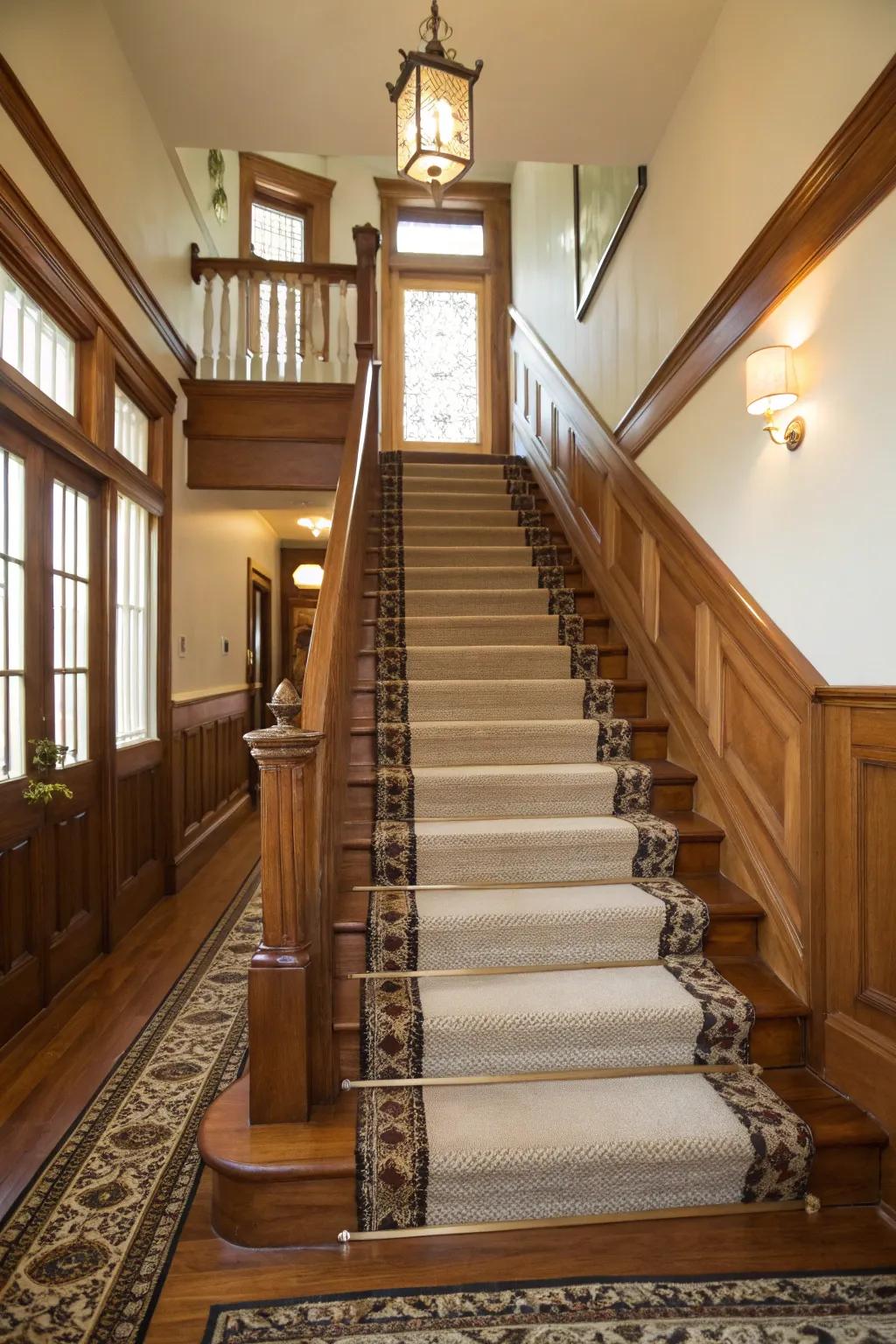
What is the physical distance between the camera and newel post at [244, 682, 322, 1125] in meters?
Result: 1.83

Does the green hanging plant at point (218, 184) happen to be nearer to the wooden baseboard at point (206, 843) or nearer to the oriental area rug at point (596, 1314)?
the wooden baseboard at point (206, 843)

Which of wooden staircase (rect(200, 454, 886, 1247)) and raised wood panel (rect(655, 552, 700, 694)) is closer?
wooden staircase (rect(200, 454, 886, 1247))

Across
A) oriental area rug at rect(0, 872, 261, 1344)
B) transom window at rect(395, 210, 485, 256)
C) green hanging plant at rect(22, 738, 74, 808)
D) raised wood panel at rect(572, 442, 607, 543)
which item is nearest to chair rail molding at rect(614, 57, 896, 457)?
raised wood panel at rect(572, 442, 607, 543)

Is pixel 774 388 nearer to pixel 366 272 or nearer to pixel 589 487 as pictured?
pixel 589 487

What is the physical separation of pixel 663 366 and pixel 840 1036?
250 centimetres

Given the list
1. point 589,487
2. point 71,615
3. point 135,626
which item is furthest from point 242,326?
point 71,615

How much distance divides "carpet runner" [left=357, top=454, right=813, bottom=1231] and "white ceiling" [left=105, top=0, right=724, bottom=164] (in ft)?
7.36

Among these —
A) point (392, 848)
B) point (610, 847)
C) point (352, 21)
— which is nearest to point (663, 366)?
point (352, 21)

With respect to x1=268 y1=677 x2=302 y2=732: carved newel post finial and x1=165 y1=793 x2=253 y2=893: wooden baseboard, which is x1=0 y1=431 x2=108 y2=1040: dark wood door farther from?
x1=268 y1=677 x2=302 y2=732: carved newel post finial

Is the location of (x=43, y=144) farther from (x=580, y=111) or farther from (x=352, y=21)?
(x=580, y=111)

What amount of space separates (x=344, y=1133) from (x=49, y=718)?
1.87m

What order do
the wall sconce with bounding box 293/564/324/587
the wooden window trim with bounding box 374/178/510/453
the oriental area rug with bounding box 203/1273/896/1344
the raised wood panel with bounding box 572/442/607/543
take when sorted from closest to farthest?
the oriental area rug with bounding box 203/1273/896/1344
the raised wood panel with bounding box 572/442/607/543
the wall sconce with bounding box 293/564/324/587
the wooden window trim with bounding box 374/178/510/453

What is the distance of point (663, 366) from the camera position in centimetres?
323

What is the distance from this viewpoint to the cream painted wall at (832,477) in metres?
1.86
